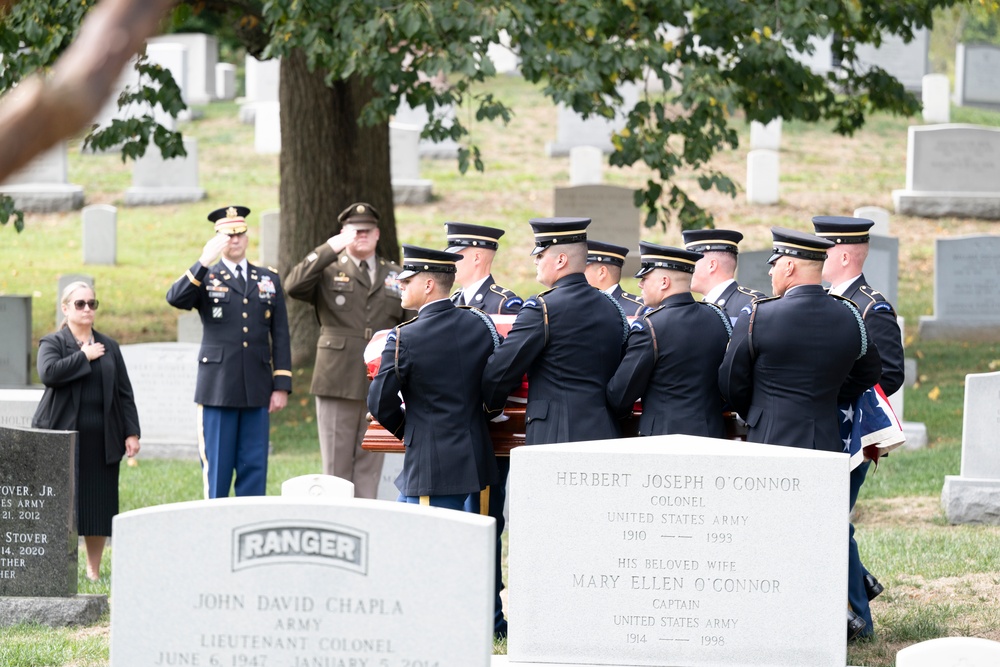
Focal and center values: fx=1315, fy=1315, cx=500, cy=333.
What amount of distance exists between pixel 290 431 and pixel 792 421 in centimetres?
738

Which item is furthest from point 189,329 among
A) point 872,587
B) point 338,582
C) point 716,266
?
point 338,582

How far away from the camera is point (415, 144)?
21875 mm

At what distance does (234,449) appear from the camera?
7.72m

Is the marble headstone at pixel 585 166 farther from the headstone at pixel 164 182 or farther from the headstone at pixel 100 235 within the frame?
the headstone at pixel 100 235

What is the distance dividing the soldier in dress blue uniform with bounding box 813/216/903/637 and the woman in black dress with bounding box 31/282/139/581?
377 centimetres

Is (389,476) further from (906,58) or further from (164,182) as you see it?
(906,58)

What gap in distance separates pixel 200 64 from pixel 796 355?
28071 millimetres

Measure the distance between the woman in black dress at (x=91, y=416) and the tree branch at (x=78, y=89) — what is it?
628 cm

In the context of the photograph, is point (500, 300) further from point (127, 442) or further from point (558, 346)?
point (127, 442)

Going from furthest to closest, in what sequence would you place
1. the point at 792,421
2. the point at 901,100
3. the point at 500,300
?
the point at 901,100, the point at 500,300, the point at 792,421

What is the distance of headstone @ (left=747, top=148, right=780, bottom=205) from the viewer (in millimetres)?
21156

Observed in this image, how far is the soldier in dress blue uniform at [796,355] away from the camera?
5.27m

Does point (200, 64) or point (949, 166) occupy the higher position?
point (200, 64)

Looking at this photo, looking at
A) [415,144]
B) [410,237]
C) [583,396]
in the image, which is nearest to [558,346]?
[583,396]
